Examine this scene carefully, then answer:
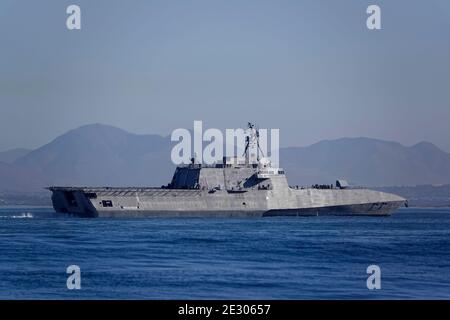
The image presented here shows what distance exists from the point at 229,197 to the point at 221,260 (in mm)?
45409

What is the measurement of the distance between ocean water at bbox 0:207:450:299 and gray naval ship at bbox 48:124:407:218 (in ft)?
30.3

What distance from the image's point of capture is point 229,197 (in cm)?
10050

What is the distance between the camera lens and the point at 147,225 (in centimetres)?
8419

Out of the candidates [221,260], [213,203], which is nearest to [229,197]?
[213,203]

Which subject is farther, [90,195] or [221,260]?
[90,195]

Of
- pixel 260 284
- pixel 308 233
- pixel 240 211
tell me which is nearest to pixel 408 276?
pixel 260 284

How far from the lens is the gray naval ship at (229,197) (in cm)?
9469
